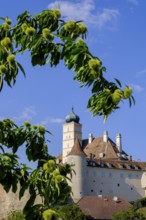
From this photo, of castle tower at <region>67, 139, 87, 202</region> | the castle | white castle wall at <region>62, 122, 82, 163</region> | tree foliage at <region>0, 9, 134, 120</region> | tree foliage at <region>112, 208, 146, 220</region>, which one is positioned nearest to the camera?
tree foliage at <region>0, 9, 134, 120</region>

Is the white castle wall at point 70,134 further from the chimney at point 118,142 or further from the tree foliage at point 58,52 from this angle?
the tree foliage at point 58,52

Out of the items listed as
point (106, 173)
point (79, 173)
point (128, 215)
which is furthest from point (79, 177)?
point (128, 215)

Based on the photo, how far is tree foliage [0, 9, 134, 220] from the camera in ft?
11.9

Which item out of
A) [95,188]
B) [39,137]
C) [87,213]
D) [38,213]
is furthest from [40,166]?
[95,188]

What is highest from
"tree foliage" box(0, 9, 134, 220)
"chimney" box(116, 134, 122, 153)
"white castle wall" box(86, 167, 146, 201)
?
"chimney" box(116, 134, 122, 153)

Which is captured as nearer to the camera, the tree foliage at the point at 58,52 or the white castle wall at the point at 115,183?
the tree foliage at the point at 58,52

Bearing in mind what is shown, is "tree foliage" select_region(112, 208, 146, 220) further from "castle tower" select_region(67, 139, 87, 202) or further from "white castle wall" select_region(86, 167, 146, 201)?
"white castle wall" select_region(86, 167, 146, 201)

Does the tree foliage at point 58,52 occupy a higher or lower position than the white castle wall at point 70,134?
lower

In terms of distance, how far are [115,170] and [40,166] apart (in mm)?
89052

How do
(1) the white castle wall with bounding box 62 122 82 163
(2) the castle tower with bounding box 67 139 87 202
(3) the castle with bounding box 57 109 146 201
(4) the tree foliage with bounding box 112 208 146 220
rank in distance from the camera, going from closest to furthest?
(4) the tree foliage with bounding box 112 208 146 220 < (2) the castle tower with bounding box 67 139 87 202 < (3) the castle with bounding box 57 109 146 201 < (1) the white castle wall with bounding box 62 122 82 163

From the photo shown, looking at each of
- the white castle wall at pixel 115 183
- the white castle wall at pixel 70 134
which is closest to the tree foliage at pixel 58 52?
the white castle wall at pixel 115 183

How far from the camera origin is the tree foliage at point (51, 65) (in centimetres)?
362

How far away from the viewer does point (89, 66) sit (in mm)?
3619

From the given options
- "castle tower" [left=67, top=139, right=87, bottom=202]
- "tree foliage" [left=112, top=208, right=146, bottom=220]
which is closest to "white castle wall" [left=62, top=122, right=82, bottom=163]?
"castle tower" [left=67, top=139, right=87, bottom=202]
